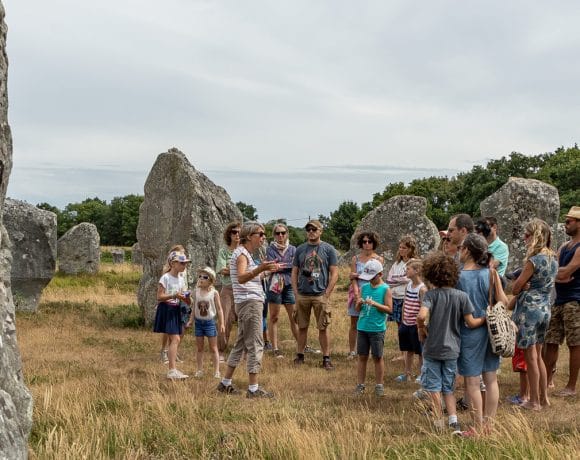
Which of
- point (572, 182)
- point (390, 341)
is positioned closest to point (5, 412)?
point (390, 341)

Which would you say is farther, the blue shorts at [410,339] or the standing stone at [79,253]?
the standing stone at [79,253]

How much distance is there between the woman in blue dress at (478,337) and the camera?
20.2ft

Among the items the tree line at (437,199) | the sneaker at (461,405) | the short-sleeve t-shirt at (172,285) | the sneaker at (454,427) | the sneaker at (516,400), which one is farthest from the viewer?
the tree line at (437,199)

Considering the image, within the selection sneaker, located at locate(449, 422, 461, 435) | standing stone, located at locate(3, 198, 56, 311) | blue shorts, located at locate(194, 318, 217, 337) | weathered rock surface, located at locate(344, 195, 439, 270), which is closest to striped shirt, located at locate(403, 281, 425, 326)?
blue shorts, located at locate(194, 318, 217, 337)

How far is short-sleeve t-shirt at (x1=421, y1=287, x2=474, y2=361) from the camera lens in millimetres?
6082

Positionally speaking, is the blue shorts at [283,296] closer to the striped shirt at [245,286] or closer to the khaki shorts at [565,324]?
the striped shirt at [245,286]

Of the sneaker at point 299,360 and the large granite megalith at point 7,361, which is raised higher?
the large granite megalith at point 7,361

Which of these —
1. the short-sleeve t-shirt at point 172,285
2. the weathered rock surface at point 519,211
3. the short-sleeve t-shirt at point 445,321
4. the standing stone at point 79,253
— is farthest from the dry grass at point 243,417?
the standing stone at point 79,253

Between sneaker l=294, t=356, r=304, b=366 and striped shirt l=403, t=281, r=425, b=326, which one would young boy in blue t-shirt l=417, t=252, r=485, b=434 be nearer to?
striped shirt l=403, t=281, r=425, b=326

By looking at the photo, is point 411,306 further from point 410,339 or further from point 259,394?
point 259,394

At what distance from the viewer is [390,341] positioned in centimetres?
1165

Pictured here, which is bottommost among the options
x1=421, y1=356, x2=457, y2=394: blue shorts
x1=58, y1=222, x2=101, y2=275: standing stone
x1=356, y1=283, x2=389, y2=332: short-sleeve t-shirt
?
x1=58, y1=222, x2=101, y2=275: standing stone

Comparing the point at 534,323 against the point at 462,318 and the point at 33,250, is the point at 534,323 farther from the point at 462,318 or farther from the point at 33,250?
the point at 33,250

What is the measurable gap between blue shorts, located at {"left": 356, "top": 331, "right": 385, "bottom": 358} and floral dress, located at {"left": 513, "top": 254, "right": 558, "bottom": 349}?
1414mm
